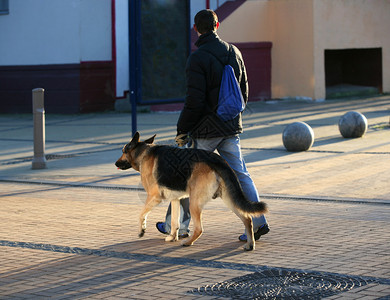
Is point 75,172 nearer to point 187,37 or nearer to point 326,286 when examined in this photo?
point 187,37

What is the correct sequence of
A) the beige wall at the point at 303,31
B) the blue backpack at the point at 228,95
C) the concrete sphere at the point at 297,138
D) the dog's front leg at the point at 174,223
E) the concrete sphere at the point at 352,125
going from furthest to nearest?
1. the beige wall at the point at 303,31
2. the concrete sphere at the point at 352,125
3. the concrete sphere at the point at 297,138
4. the dog's front leg at the point at 174,223
5. the blue backpack at the point at 228,95

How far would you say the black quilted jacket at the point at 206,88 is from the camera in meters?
7.37

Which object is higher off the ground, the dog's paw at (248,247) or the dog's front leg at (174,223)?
the dog's front leg at (174,223)

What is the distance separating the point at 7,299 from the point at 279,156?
350 inches

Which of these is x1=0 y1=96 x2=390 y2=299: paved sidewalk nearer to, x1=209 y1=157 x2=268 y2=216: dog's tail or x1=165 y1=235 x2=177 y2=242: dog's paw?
x1=165 y1=235 x2=177 y2=242: dog's paw

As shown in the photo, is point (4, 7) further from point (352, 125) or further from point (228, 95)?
point (228, 95)

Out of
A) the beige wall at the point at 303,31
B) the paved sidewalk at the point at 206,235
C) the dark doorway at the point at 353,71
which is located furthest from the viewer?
the dark doorway at the point at 353,71

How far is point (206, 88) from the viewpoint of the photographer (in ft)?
24.6

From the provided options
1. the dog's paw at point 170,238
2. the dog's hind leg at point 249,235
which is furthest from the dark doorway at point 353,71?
the dog's hind leg at point 249,235

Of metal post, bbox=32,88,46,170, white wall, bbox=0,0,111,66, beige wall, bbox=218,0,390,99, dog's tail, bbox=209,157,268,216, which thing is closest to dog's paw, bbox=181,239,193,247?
dog's tail, bbox=209,157,268,216

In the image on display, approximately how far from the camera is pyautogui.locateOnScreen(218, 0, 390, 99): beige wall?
27469 mm

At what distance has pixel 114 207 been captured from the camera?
383 inches

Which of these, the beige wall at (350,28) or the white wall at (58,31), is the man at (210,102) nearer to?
the white wall at (58,31)

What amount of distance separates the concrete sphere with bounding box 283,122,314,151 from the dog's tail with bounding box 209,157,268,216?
7.55m
